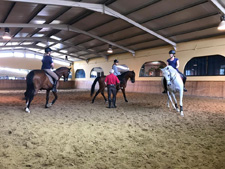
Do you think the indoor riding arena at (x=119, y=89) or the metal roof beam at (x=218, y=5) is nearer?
the indoor riding arena at (x=119, y=89)

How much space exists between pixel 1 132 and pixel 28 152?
54.1 inches

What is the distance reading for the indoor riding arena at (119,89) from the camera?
2477 millimetres

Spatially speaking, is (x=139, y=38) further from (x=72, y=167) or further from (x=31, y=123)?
(x=72, y=167)

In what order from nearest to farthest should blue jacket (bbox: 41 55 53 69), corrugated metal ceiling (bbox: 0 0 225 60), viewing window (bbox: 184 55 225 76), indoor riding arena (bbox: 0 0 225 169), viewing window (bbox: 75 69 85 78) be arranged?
indoor riding arena (bbox: 0 0 225 169) → blue jacket (bbox: 41 55 53 69) → corrugated metal ceiling (bbox: 0 0 225 60) → viewing window (bbox: 184 55 225 76) → viewing window (bbox: 75 69 85 78)

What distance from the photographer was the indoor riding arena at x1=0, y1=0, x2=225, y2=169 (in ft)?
8.13

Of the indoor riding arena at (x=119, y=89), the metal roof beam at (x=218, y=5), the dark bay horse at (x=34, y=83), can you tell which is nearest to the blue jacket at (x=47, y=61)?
the indoor riding arena at (x=119, y=89)

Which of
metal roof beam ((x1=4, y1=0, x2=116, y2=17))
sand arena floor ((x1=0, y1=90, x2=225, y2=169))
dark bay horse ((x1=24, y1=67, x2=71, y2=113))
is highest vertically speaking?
metal roof beam ((x1=4, y1=0, x2=116, y2=17))

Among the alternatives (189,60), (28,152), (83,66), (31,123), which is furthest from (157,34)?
(83,66)

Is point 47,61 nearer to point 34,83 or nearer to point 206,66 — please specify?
point 34,83

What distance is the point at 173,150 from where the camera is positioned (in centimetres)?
259

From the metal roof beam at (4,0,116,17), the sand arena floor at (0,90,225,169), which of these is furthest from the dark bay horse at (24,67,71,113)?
the metal roof beam at (4,0,116,17)

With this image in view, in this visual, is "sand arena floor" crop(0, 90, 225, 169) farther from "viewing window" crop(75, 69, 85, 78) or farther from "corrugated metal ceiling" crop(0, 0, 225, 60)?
"viewing window" crop(75, 69, 85, 78)

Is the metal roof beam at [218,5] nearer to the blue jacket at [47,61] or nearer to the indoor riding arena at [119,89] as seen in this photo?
the indoor riding arena at [119,89]

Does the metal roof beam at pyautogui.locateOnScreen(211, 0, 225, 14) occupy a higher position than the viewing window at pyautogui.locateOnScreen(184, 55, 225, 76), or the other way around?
the metal roof beam at pyautogui.locateOnScreen(211, 0, 225, 14)
